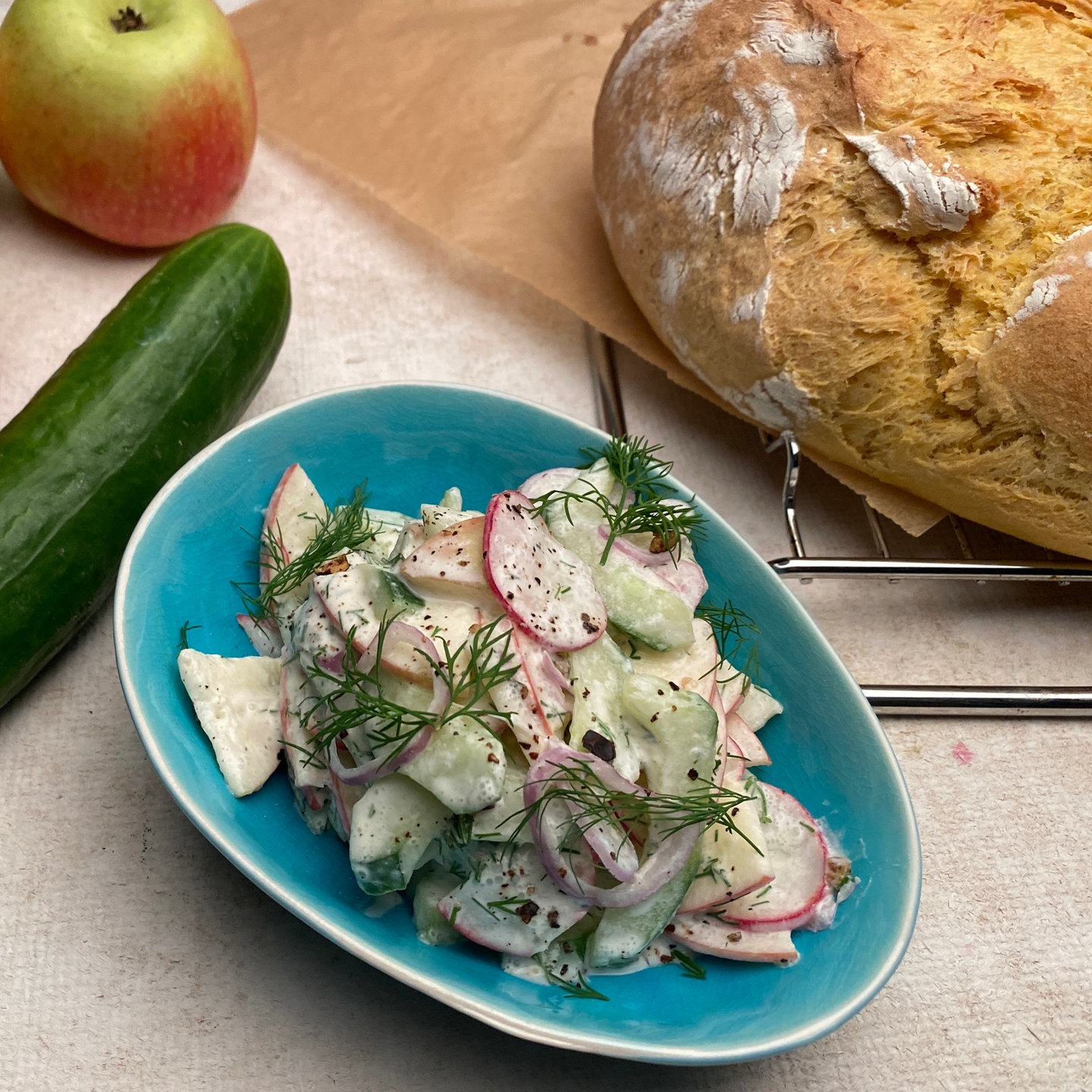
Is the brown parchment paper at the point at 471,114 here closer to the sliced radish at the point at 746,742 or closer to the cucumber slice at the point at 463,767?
the sliced radish at the point at 746,742

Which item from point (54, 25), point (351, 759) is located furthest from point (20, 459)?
point (54, 25)

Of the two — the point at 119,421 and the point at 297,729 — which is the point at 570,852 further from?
the point at 119,421

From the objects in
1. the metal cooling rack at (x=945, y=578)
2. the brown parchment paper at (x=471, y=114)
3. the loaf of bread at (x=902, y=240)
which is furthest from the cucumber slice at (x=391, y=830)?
the brown parchment paper at (x=471, y=114)

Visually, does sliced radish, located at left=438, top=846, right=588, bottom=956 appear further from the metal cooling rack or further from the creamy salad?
the metal cooling rack

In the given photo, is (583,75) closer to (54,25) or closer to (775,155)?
(775,155)

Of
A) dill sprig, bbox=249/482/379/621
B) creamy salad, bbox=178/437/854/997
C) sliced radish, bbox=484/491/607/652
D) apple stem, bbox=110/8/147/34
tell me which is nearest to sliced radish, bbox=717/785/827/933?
creamy salad, bbox=178/437/854/997
